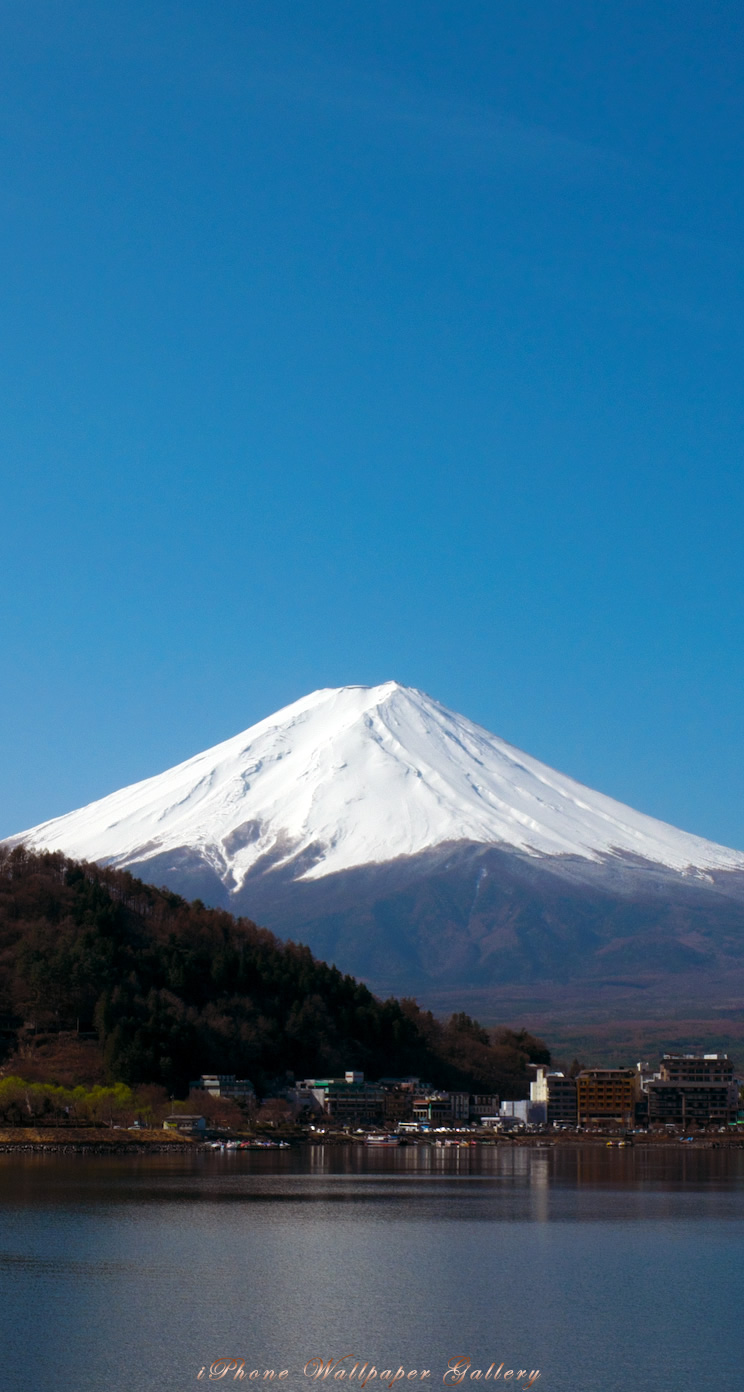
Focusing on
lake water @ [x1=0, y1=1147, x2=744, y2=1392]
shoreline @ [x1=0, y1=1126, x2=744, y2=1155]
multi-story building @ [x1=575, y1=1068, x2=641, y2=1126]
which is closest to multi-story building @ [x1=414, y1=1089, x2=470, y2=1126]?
shoreline @ [x1=0, y1=1126, x2=744, y2=1155]

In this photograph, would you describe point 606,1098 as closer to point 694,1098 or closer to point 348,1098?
point 694,1098

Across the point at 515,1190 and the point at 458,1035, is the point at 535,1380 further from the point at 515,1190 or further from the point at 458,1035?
the point at 458,1035

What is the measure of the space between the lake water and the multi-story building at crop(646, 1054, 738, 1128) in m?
54.3

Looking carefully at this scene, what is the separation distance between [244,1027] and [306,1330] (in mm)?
66656

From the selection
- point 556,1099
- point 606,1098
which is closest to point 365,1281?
point 556,1099

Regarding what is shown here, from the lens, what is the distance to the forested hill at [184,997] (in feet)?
274

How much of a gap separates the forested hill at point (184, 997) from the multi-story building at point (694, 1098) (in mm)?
9961

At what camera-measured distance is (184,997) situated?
90.8 metres

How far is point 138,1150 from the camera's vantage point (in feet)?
222

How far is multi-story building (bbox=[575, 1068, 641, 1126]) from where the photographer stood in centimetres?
10038

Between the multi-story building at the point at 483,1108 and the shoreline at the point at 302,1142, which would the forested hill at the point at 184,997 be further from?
the shoreline at the point at 302,1142

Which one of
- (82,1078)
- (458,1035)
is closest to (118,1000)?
(82,1078)

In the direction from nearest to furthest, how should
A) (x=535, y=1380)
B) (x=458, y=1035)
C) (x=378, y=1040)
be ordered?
(x=535, y=1380) → (x=378, y=1040) → (x=458, y=1035)

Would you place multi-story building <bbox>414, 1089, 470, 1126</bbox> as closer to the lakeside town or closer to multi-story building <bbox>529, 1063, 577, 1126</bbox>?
the lakeside town
